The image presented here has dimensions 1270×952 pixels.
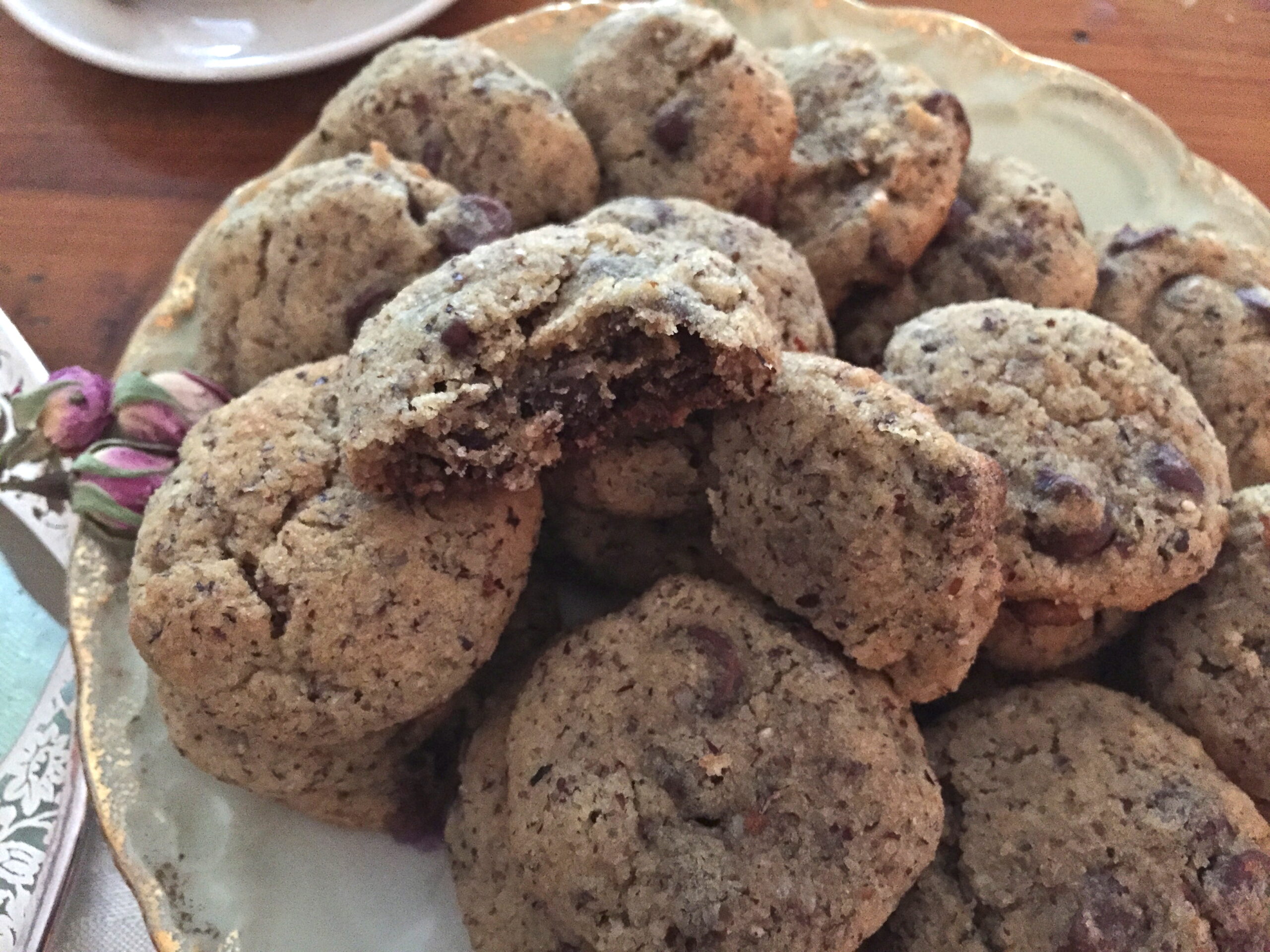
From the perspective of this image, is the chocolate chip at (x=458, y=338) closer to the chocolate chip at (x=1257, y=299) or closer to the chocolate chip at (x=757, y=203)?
the chocolate chip at (x=757, y=203)

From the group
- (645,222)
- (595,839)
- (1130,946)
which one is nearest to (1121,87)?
(645,222)

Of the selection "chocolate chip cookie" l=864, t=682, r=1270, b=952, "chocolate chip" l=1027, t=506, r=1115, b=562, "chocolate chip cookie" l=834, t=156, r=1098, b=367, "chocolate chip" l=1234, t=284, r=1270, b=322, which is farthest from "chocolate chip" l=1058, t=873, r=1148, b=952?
"chocolate chip" l=1234, t=284, r=1270, b=322

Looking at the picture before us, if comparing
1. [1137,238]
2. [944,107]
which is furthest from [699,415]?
[1137,238]

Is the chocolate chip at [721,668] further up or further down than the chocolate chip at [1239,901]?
further up

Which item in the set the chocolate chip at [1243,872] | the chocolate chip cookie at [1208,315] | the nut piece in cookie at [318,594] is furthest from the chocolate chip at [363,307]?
the chocolate chip at [1243,872]

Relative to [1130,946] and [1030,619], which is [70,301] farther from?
[1130,946]

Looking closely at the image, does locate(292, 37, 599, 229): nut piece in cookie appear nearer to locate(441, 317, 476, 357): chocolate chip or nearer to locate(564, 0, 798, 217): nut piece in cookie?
locate(564, 0, 798, 217): nut piece in cookie
